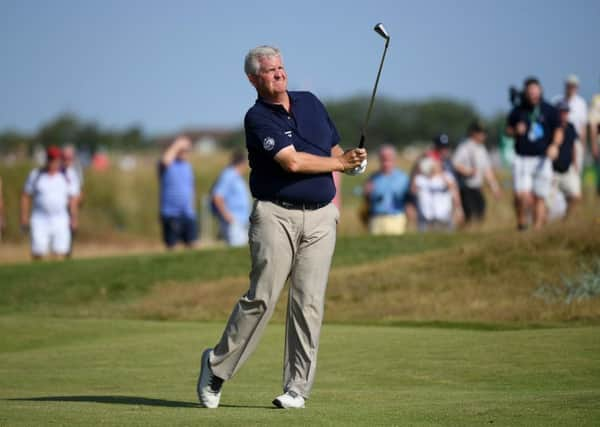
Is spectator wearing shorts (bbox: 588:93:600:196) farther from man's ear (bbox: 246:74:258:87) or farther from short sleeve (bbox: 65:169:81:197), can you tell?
man's ear (bbox: 246:74:258:87)

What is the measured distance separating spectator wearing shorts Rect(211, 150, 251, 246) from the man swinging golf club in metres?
14.2

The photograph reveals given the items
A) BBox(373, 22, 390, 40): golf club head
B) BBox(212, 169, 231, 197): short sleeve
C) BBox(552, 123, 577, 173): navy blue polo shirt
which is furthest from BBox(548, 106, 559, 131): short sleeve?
BBox(373, 22, 390, 40): golf club head

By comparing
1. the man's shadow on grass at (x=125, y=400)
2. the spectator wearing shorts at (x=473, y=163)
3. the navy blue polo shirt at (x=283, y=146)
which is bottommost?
the man's shadow on grass at (x=125, y=400)

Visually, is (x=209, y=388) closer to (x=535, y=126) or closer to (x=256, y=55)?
(x=256, y=55)

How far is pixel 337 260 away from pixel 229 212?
2.65 m

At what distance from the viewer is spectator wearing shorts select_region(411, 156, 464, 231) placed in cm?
2305

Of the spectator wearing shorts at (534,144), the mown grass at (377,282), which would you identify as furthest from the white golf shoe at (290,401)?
the spectator wearing shorts at (534,144)

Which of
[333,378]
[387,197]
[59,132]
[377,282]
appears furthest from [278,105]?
[59,132]

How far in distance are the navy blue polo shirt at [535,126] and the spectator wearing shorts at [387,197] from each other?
3459mm

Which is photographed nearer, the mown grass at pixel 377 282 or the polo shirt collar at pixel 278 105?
the polo shirt collar at pixel 278 105

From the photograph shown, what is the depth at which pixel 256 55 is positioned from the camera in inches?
315

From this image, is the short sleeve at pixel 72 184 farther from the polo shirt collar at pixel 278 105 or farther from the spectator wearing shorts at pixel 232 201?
the polo shirt collar at pixel 278 105

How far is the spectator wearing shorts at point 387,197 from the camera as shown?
874 inches

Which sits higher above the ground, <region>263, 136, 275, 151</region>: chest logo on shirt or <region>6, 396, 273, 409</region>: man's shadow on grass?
<region>263, 136, 275, 151</region>: chest logo on shirt
